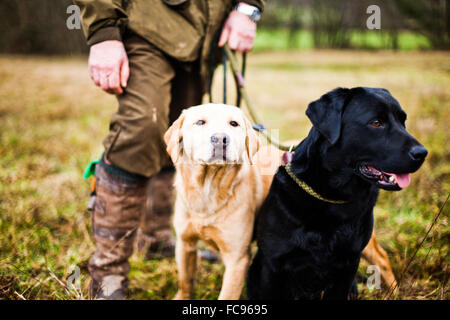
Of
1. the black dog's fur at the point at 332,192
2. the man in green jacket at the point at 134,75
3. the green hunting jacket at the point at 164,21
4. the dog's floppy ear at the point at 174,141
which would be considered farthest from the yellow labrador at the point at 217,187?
the green hunting jacket at the point at 164,21

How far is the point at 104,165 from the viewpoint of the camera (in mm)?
2283

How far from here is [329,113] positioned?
1.84m

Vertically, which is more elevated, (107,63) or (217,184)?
(107,63)

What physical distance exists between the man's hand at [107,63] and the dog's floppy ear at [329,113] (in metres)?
1.11

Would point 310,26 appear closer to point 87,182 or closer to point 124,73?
point 87,182

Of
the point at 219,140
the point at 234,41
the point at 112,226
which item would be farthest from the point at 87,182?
the point at 219,140

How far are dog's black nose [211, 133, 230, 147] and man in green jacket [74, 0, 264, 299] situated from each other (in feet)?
1.68

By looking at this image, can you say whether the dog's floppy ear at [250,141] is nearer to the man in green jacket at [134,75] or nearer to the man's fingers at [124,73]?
the man in green jacket at [134,75]

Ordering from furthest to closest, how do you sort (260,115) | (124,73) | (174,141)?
1. (260,115)
2. (124,73)
3. (174,141)

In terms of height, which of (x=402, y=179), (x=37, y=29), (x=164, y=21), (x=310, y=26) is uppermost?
(x=310, y=26)

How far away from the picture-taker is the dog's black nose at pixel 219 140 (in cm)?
180

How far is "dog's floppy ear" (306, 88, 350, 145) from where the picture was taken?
1.79m

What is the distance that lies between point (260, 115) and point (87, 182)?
179 inches
